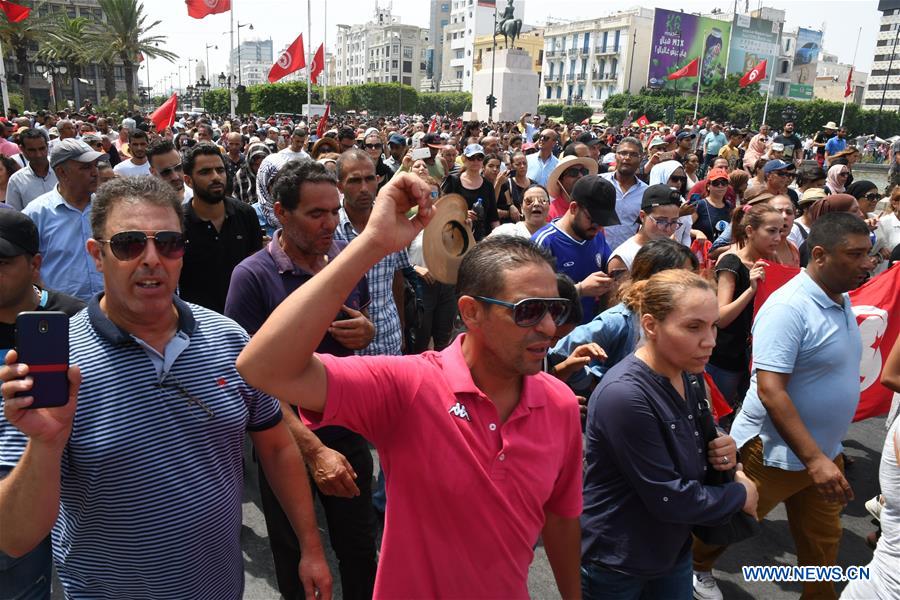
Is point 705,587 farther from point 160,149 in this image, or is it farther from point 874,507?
point 160,149

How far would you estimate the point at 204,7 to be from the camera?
20.6 metres

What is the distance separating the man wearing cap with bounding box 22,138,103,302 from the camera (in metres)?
4.15

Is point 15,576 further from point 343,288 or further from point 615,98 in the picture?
point 615,98

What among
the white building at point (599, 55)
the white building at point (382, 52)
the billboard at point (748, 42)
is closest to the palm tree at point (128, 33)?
the white building at point (599, 55)

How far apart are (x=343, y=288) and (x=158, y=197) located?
97cm

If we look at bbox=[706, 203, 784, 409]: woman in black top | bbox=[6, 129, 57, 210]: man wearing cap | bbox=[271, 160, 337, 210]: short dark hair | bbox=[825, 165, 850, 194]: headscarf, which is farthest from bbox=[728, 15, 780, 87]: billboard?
bbox=[271, 160, 337, 210]: short dark hair

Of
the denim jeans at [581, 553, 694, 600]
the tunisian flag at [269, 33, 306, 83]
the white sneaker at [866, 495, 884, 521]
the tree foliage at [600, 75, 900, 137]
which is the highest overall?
the tree foliage at [600, 75, 900, 137]

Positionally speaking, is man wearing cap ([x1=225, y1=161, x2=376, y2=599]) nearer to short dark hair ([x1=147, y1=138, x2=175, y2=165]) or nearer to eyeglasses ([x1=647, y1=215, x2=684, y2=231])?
eyeglasses ([x1=647, y1=215, x2=684, y2=231])

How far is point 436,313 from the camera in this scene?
5.54 meters

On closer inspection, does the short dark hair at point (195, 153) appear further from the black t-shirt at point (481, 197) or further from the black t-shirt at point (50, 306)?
the black t-shirt at point (481, 197)

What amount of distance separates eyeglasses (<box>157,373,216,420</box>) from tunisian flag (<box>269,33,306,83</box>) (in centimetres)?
1959

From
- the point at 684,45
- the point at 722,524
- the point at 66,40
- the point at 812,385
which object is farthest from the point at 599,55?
the point at 722,524

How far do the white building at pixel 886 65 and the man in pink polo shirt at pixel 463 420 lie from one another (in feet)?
329

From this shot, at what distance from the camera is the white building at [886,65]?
270 ft
